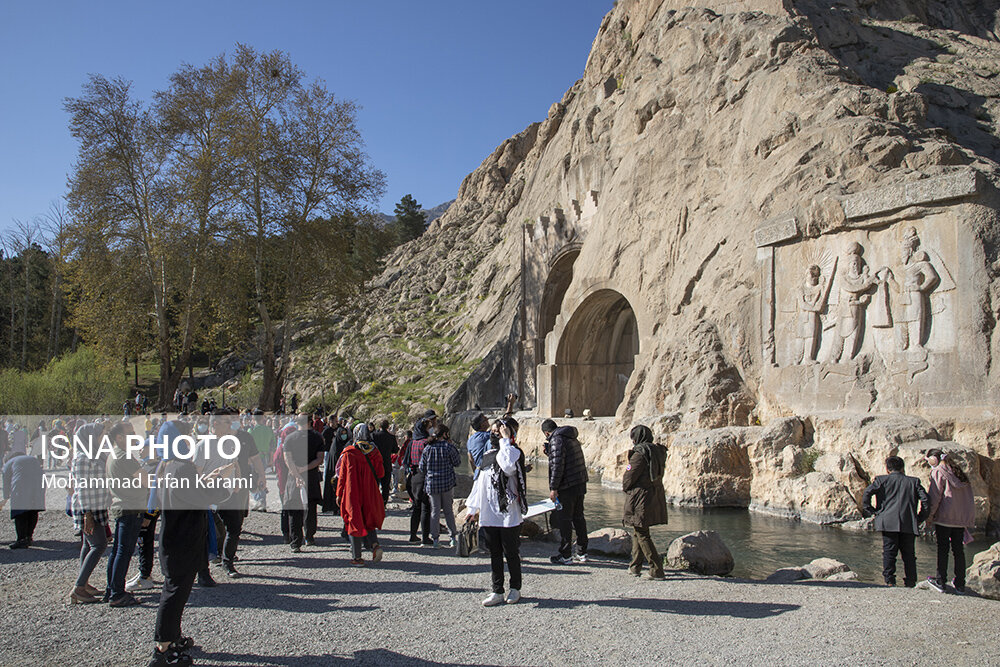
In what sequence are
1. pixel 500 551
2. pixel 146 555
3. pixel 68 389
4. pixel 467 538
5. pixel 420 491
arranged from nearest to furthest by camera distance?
pixel 500 551 → pixel 146 555 → pixel 467 538 → pixel 420 491 → pixel 68 389

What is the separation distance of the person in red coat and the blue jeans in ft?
7.52

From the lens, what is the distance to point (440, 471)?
8.91m

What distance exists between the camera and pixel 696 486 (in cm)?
1362

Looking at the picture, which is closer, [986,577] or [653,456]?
[653,456]

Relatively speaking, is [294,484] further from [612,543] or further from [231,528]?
[612,543]

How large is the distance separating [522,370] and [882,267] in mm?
19244

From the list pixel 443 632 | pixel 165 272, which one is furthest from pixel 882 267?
pixel 165 272

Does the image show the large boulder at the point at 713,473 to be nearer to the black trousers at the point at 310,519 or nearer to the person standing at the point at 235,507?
the black trousers at the point at 310,519

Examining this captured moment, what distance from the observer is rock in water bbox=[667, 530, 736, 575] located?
8320 mm

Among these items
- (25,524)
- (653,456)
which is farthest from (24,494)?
(653,456)

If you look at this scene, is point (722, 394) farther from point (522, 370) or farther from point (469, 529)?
point (522, 370)

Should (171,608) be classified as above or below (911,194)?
below

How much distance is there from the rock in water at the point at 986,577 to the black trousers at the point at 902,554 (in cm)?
54

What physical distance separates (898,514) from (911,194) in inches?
295
